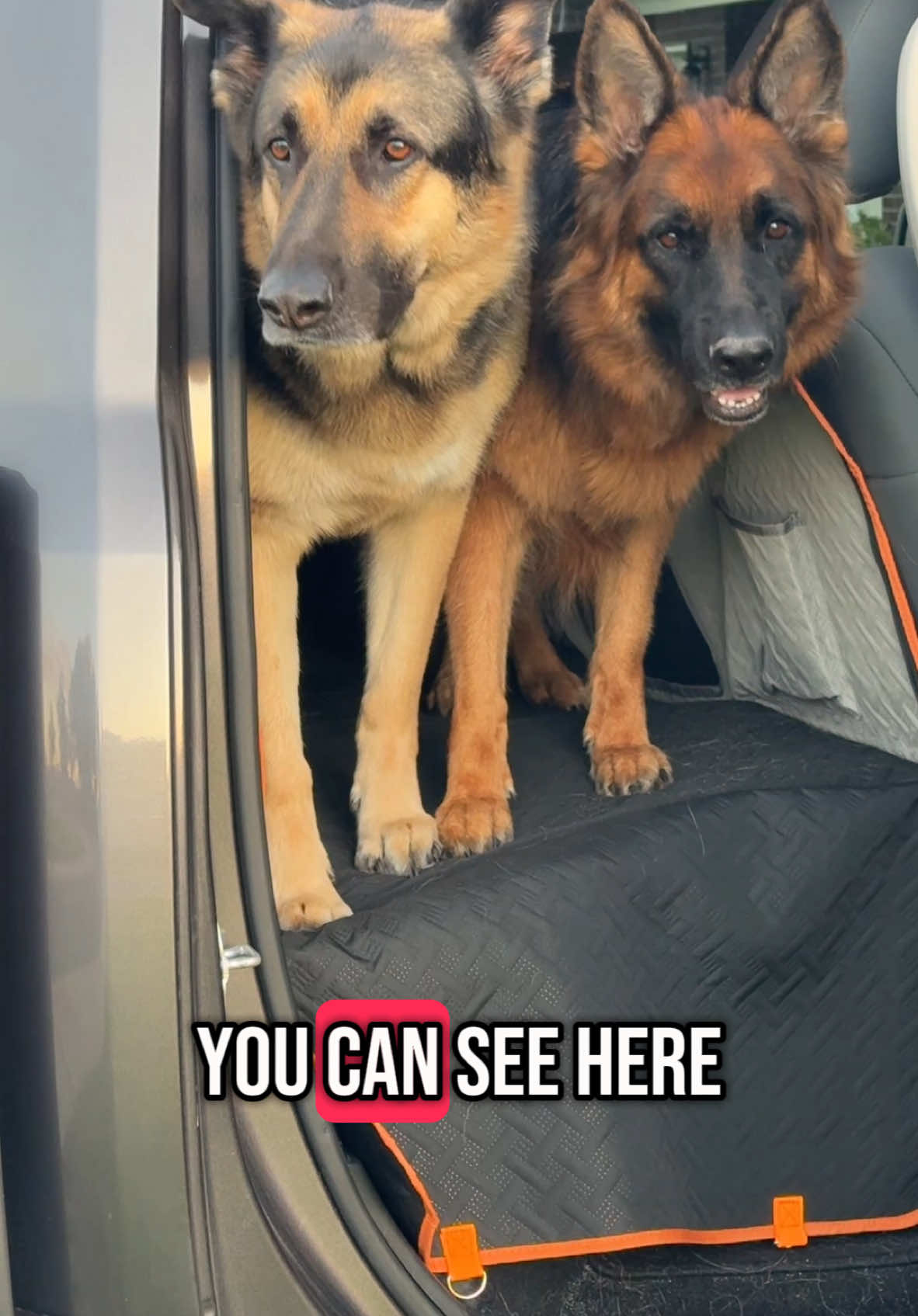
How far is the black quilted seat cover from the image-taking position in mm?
1654

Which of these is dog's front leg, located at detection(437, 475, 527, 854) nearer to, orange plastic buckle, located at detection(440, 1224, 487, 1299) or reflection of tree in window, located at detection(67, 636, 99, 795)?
orange plastic buckle, located at detection(440, 1224, 487, 1299)

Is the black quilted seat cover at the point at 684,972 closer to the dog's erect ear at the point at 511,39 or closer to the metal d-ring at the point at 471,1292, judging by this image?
the metal d-ring at the point at 471,1292

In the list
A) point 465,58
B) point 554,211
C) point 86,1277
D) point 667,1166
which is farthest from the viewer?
point 554,211

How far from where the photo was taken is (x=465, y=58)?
6.56 ft

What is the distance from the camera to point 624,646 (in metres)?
2.50

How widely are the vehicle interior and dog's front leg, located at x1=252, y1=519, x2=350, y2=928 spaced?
0.09 meters

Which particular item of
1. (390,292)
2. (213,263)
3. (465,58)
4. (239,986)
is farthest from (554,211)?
(239,986)

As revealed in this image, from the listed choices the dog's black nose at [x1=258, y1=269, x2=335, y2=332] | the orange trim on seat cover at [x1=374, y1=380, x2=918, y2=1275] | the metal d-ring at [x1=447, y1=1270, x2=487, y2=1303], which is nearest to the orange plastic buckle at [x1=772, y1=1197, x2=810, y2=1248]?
the orange trim on seat cover at [x1=374, y1=380, x2=918, y2=1275]

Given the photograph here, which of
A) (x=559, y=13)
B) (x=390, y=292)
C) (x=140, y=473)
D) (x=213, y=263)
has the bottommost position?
(x=140, y=473)

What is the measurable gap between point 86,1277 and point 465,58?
166 cm

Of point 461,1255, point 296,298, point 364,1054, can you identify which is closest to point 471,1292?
point 461,1255

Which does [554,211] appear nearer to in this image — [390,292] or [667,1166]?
[390,292]

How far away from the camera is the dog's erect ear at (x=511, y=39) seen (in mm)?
1926

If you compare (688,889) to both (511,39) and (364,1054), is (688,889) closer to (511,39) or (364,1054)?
(364,1054)
